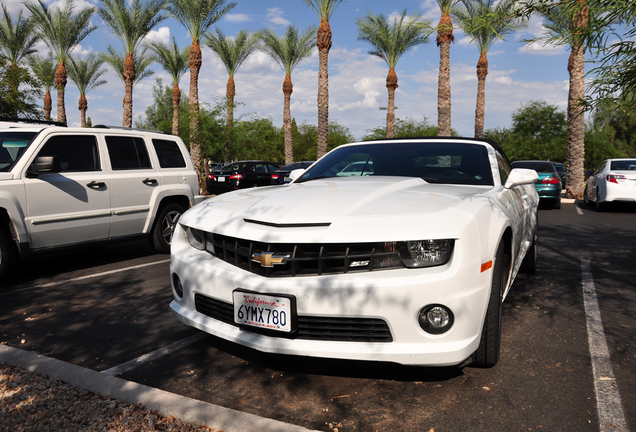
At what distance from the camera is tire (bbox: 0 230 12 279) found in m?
5.14

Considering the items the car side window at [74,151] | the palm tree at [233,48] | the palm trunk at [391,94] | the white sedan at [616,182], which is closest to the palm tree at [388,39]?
the palm trunk at [391,94]

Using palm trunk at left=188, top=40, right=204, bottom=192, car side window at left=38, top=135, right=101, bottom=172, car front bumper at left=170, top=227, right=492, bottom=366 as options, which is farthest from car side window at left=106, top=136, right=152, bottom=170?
palm trunk at left=188, top=40, right=204, bottom=192

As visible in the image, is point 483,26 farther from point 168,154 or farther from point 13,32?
point 13,32

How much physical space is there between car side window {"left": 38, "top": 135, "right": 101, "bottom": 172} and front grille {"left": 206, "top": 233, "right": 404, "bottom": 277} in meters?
4.19

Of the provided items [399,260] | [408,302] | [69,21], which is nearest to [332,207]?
[399,260]

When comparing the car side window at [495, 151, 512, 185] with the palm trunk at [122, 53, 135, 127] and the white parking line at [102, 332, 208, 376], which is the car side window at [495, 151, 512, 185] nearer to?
the white parking line at [102, 332, 208, 376]

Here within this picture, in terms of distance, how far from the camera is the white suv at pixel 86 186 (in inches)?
207

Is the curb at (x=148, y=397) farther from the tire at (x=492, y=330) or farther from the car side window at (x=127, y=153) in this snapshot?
the car side window at (x=127, y=153)

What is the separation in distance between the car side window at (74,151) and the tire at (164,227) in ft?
3.90

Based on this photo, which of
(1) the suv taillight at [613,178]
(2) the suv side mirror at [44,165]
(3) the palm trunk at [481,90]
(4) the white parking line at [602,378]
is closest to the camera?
(4) the white parking line at [602,378]

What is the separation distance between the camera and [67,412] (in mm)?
2475

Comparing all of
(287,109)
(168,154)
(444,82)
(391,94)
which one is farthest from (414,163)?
(287,109)

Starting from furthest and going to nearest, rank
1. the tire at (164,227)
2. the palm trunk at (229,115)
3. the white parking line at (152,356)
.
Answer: the palm trunk at (229,115), the tire at (164,227), the white parking line at (152,356)

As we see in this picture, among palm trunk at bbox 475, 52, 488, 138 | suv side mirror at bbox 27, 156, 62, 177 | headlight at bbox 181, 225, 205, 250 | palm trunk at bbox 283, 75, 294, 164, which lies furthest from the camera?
palm trunk at bbox 283, 75, 294, 164
